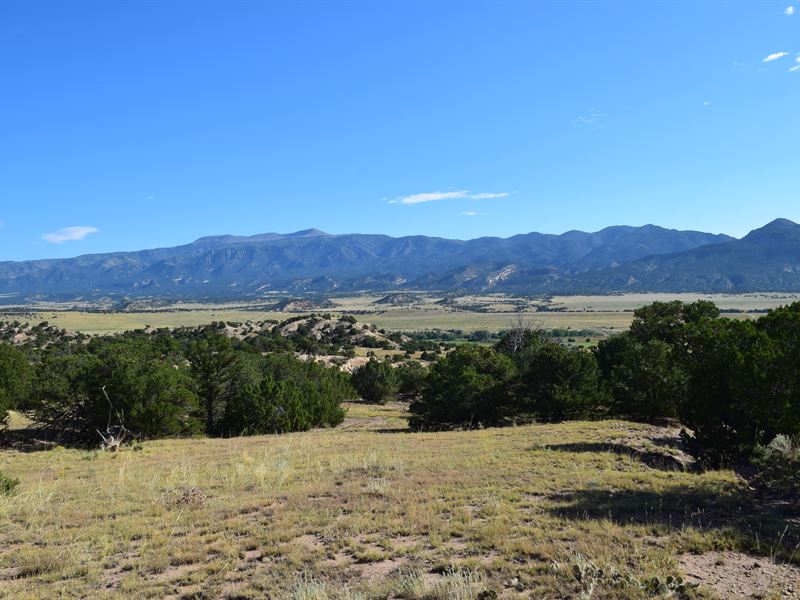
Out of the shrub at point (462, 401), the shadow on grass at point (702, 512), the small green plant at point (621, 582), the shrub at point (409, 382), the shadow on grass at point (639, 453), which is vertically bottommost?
the shrub at point (409, 382)

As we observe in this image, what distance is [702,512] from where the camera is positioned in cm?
1033

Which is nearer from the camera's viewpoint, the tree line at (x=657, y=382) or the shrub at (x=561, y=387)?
the tree line at (x=657, y=382)

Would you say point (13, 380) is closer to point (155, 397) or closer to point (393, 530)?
point (155, 397)

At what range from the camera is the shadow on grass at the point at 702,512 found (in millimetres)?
8781

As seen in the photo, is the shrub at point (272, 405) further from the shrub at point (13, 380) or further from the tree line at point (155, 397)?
the shrub at point (13, 380)

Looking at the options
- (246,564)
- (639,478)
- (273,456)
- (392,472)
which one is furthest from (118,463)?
(639,478)

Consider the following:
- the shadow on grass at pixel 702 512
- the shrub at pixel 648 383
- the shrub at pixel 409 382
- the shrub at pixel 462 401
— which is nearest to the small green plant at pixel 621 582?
the shadow on grass at pixel 702 512

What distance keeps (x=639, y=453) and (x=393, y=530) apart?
37.6 feet

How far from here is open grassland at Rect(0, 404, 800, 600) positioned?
7.49 meters

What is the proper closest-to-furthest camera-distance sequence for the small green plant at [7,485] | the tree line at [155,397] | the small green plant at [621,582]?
the small green plant at [621,582] → the small green plant at [7,485] → the tree line at [155,397]

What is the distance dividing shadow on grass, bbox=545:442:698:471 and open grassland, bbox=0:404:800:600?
0.54ft

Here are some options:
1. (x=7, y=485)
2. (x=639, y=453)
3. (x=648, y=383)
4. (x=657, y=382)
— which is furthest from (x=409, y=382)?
(x=7, y=485)

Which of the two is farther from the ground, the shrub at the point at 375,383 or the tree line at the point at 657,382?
the tree line at the point at 657,382

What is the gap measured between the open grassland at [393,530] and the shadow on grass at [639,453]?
0.16 metres
